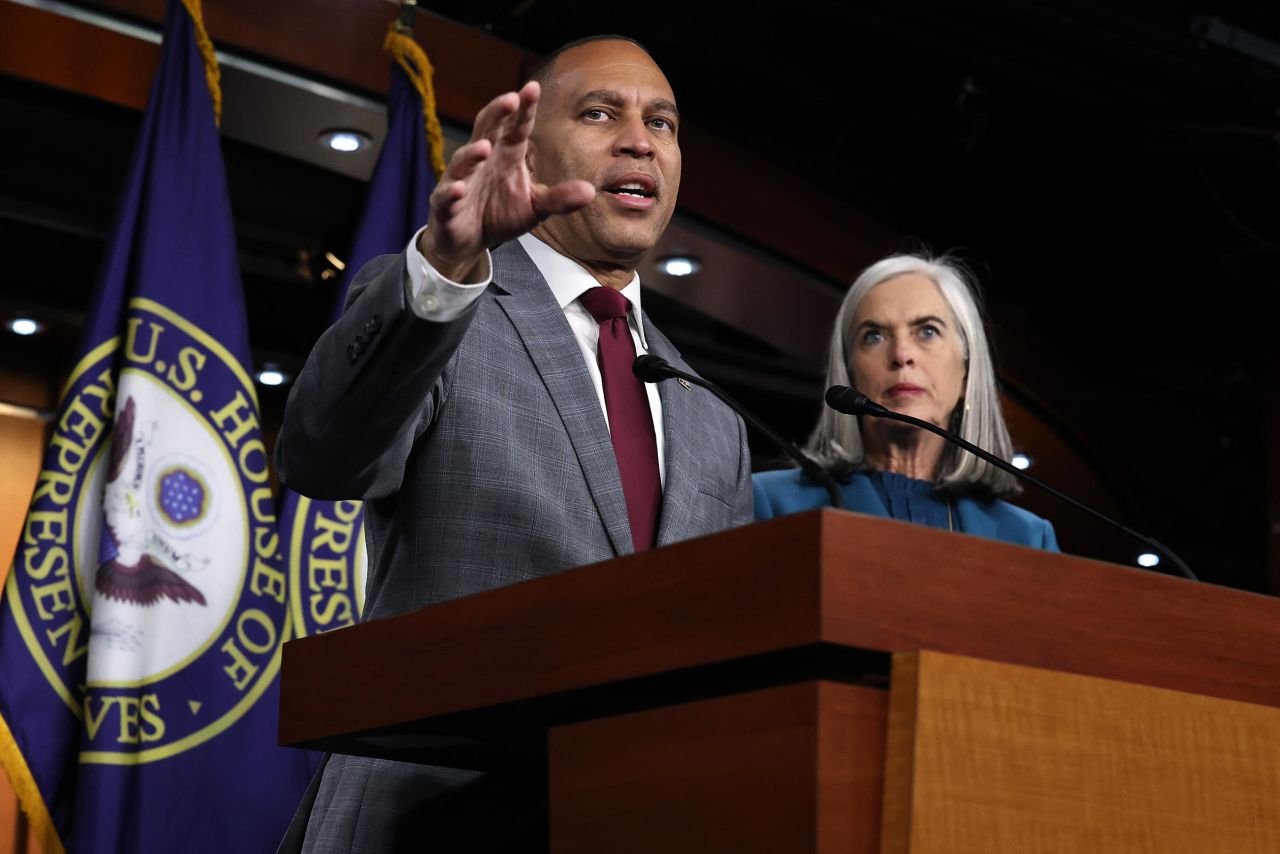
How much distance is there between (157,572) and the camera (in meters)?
2.82

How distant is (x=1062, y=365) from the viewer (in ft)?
18.6

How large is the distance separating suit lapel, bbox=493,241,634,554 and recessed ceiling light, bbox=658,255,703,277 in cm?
257

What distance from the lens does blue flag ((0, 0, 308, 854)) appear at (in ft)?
8.92

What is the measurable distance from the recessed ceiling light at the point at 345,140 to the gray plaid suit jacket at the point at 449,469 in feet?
7.09

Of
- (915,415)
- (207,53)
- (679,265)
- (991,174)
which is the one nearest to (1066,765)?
(915,415)

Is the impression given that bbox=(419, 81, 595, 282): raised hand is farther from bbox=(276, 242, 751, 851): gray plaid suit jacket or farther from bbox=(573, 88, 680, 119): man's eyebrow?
bbox=(573, 88, 680, 119): man's eyebrow

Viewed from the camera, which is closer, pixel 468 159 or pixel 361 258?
pixel 468 159

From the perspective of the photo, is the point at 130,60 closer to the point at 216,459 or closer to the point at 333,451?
the point at 216,459

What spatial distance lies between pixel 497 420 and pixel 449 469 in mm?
68

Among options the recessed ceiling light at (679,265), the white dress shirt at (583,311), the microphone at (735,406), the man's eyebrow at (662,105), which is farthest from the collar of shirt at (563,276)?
the recessed ceiling light at (679,265)

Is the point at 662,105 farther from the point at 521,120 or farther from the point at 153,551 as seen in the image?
the point at 153,551

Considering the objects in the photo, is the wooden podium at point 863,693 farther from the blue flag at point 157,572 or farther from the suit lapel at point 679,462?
the blue flag at point 157,572

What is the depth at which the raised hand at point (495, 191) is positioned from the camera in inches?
48.9

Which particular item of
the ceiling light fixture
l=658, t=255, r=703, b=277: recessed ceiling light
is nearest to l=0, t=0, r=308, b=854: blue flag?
l=658, t=255, r=703, b=277: recessed ceiling light
